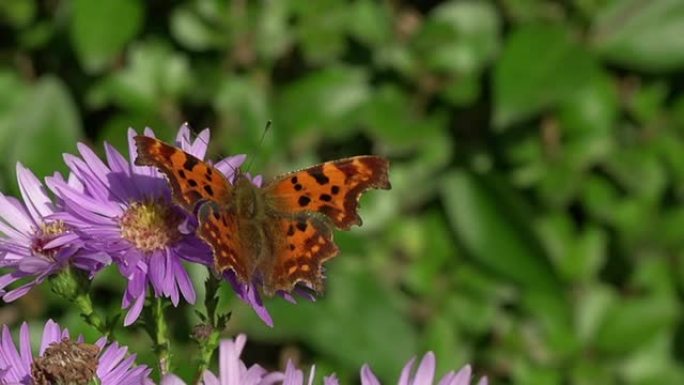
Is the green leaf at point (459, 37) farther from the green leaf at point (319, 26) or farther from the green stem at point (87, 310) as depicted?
the green stem at point (87, 310)

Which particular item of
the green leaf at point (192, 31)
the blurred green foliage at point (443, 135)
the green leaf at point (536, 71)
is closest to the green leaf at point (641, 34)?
the blurred green foliage at point (443, 135)

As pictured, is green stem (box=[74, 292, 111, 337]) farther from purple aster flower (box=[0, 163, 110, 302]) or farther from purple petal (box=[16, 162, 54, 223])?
purple petal (box=[16, 162, 54, 223])

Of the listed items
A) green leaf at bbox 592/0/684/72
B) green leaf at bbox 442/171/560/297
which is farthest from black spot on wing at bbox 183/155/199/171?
green leaf at bbox 592/0/684/72

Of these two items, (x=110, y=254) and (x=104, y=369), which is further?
(x=110, y=254)

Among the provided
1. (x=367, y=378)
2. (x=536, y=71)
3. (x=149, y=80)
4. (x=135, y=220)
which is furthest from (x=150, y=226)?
(x=536, y=71)

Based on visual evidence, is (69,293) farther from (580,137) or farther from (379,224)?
(580,137)

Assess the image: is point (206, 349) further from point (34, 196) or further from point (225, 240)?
point (34, 196)
